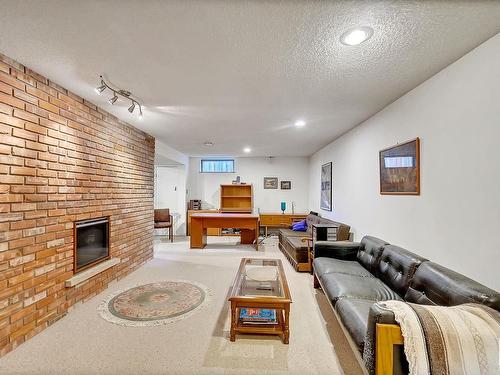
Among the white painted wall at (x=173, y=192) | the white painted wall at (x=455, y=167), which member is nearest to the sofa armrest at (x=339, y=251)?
the white painted wall at (x=455, y=167)

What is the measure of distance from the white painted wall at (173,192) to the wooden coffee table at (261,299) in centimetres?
473

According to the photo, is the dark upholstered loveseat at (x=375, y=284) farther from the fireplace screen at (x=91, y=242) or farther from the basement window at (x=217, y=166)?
the basement window at (x=217, y=166)

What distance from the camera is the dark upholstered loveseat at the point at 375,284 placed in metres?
1.45

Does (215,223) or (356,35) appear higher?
(356,35)

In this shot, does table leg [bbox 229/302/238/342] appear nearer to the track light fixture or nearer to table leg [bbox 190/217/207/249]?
the track light fixture

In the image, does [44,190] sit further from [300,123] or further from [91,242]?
[300,123]

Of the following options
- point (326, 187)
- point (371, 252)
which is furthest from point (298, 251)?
point (326, 187)

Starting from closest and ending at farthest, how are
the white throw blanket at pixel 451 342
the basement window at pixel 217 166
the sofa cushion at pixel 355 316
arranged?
the white throw blanket at pixel 451 342 → the sofa cushion at pixel 355 316 → the basement window at pixel 217 166

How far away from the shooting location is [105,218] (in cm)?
330

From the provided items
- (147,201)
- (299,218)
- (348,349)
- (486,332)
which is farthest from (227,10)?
(299,218)

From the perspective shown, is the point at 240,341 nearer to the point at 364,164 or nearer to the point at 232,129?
the point at 364,164

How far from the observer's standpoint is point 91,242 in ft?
10.1

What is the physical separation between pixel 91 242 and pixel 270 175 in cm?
524

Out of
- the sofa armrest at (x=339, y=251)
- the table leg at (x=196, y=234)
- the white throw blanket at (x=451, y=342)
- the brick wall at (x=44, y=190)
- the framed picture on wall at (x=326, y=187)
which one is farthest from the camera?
the table leg at (x=196, y=234)
